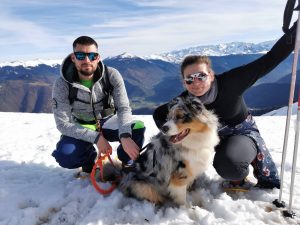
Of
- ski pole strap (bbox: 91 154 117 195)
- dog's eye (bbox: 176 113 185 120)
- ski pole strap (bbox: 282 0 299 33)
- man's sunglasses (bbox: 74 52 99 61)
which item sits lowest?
ski pole strap (bbox: 91 154 117 195)

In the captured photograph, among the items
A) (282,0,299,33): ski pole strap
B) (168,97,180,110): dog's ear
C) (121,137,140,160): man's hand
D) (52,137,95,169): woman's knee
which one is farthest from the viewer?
(52,137,95,169): woman's knee

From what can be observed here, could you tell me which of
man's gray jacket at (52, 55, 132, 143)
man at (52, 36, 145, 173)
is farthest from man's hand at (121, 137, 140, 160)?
man's gray jacket at (52, 55, 132, 143)

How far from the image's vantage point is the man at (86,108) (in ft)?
20.0

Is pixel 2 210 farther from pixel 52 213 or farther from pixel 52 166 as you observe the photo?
pixel 52 166

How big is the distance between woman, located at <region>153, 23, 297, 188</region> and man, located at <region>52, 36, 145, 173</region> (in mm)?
965

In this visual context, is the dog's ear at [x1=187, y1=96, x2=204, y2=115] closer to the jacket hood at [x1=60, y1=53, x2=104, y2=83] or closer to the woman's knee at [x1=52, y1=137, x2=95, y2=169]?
the jacket hood at [x1=60, y1=53, x2=104, y2=83]

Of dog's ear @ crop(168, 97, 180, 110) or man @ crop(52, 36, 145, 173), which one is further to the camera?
man @ crop(52, 36, 145, 173)

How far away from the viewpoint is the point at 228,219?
16.8ft

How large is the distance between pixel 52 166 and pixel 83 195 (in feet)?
7.56

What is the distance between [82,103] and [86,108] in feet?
0.53

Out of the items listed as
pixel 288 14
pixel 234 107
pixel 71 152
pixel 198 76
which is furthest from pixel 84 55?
pixel 288 14

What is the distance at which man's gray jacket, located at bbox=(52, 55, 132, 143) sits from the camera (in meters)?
6.24

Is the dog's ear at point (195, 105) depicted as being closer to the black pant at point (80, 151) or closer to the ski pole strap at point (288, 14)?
the ski pole strap at point (288, 14)

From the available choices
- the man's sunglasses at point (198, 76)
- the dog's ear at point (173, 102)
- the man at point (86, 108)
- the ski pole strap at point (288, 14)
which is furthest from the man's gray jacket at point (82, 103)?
the ski pole strap at point (288, 14)
